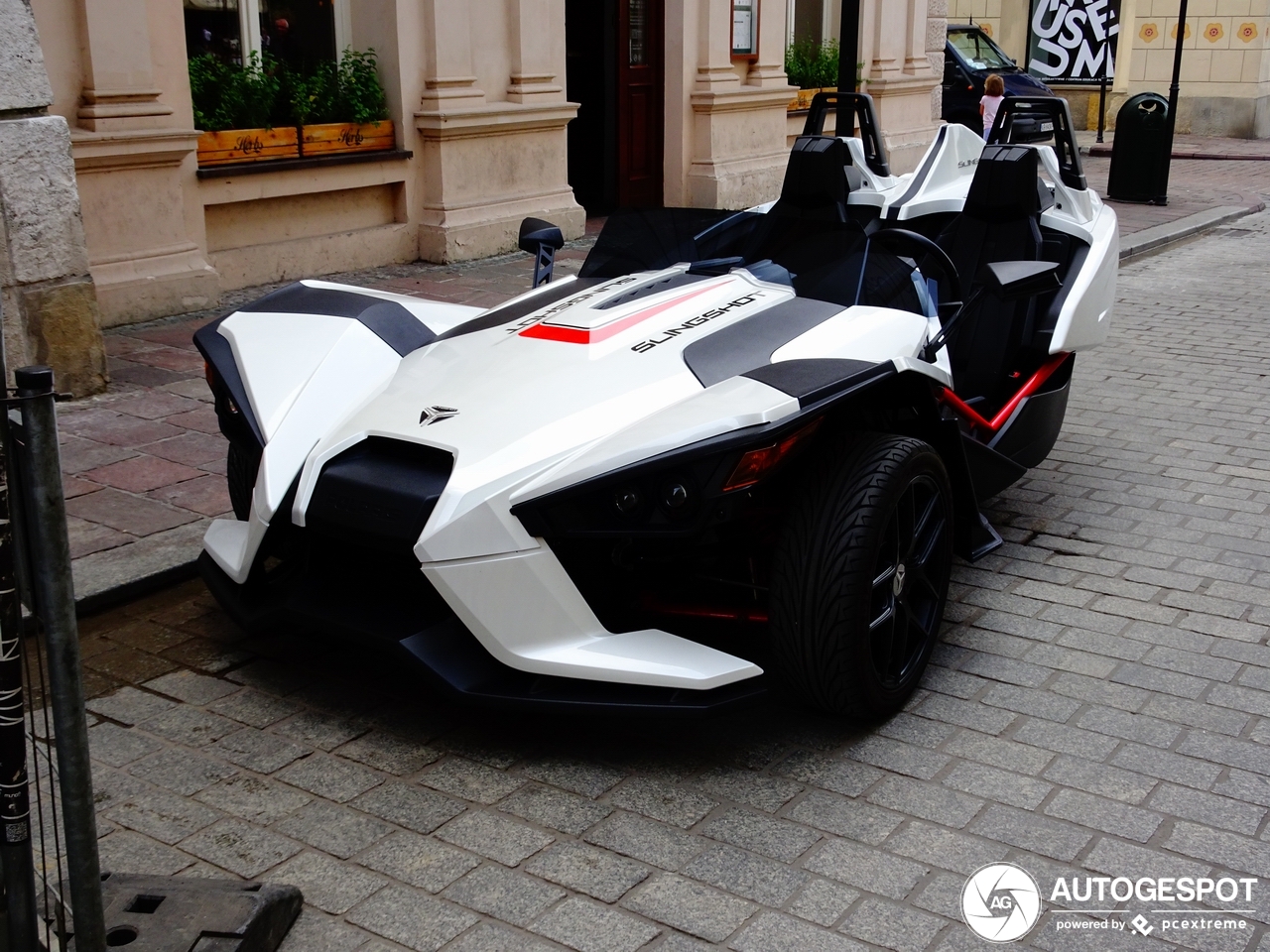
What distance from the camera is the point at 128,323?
7949mm

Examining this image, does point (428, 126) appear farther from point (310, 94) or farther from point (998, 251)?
point (998, 251)

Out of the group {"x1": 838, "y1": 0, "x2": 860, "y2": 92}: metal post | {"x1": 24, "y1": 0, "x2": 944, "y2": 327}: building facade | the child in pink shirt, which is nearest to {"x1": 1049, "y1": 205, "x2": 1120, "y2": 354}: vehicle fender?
{"x1": 838, "y1": 0, "x2": 860, "y2": 92}: metal post

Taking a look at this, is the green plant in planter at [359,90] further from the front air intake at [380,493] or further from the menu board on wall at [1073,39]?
the menu board on wall at [1073,39]

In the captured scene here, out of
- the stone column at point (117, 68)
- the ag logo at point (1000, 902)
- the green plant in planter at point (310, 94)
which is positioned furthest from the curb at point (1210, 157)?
the ag logo at point (1000, 902)

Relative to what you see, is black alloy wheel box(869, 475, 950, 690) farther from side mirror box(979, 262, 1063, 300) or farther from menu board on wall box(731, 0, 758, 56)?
menu board on wall box(731, 0, 758, 56)

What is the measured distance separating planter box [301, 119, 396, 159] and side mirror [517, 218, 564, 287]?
4934 mm

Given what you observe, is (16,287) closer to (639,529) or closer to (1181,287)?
(639,529)

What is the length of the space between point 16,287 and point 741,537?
4.03m

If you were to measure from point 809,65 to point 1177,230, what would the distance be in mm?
4149

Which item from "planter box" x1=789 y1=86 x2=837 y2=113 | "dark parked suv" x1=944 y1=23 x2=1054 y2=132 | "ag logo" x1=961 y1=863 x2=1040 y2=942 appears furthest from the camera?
"dark parked suv" x1=944 y1=23 x2=1054 y2=132

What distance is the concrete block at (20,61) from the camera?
568 centimetres

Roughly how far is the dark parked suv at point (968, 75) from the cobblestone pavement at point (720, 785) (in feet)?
57.2

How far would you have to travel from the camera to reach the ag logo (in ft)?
8.82

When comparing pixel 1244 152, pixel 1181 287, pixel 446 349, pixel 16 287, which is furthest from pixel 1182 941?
pixel 1244 152
